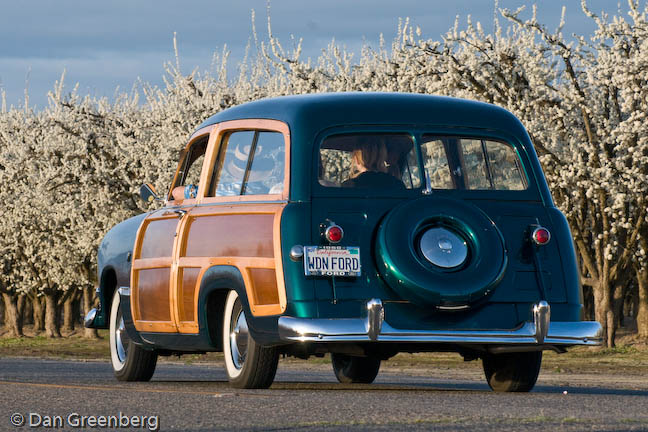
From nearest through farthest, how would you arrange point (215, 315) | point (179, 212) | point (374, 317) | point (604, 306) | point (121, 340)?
point (374, 317), point (215, 315), point (179, 212), point (121, 340), point (604, 306)

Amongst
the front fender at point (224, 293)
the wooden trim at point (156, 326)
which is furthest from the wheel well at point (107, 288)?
the front fender at point (224, 293)

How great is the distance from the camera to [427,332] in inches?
355

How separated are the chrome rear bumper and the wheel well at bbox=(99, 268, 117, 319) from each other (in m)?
3.92

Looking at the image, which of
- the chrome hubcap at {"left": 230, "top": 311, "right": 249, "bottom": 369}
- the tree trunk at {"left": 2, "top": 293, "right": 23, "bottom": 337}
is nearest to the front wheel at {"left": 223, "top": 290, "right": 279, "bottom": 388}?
the chrome hubcap at {"left": 230, "top": 311, "right": 249, "bottom": 369}

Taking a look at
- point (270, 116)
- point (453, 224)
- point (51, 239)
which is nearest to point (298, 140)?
point (270, 116)

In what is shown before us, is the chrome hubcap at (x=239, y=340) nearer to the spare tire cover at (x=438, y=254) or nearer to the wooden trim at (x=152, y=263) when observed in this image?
the wooden trim at (x=152, y=263)

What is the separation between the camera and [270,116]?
9977mm

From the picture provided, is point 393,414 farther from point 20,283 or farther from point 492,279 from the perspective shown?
point 20,283

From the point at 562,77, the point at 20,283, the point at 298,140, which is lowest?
the point at 20,283

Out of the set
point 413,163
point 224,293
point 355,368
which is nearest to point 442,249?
point 413,163

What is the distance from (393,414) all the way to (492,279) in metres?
1.93

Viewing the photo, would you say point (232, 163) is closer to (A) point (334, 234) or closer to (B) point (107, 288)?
(A) point (334, 234)

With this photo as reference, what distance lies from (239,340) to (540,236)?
2.40 meters

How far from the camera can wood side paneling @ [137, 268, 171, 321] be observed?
10695 mm
